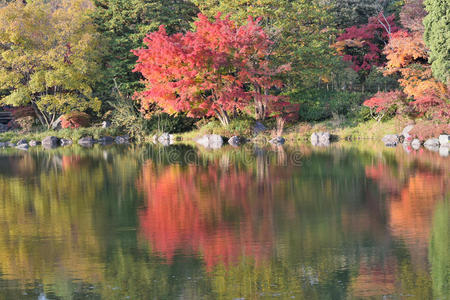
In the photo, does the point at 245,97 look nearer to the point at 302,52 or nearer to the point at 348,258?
the point at 302,52

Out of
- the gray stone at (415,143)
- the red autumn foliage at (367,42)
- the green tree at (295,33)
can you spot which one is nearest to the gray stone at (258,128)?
the green tree at (295,33)

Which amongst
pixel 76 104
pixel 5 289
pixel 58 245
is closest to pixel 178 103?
pixel 76 104

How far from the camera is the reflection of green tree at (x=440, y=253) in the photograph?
253 inches

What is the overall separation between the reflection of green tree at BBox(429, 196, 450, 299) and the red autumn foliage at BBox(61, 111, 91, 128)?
24563 millimetres

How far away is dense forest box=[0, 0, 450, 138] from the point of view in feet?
85.8

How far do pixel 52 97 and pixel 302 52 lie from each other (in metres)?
13.0

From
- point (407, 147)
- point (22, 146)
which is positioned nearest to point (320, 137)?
point (407, 147)

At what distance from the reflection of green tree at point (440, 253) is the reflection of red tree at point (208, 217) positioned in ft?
6.68

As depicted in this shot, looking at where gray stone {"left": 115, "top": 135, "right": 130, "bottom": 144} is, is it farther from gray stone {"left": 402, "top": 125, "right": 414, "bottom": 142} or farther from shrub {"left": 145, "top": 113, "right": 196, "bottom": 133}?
gray stone {"left": 402, "top": 125, "right": 414, "bottom": 142}

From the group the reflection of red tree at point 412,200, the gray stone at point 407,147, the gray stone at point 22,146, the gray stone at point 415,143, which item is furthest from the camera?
the gray stone at point 22,146

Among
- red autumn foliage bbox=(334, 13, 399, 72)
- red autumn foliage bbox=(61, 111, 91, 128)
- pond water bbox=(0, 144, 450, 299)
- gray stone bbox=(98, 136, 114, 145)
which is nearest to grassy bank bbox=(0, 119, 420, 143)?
gray stone bbox=(98, 136, 114, 145)

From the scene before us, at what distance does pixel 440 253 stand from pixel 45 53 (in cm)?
2744

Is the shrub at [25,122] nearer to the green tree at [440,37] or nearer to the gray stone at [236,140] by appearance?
the gray stone at [236,140]

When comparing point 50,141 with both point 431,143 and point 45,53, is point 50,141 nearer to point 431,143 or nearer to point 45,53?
point 45,53
